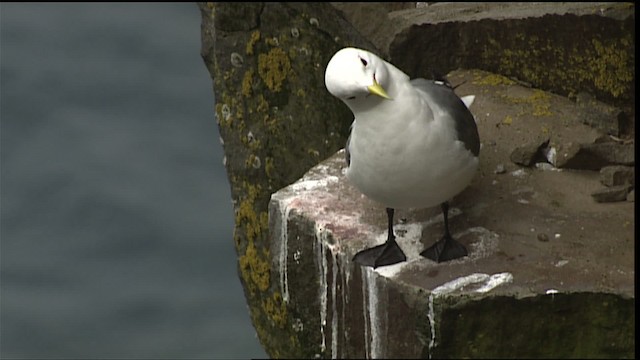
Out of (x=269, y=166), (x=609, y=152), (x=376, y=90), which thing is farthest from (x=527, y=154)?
(x=269, y=166)

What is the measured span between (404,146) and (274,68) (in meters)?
2.12

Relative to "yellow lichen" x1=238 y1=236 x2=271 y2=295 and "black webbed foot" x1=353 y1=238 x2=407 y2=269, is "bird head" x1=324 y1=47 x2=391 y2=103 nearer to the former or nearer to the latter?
"black webbed foot" x1=353 y1=238 x2=407 y2=269

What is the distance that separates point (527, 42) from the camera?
4199 millimetres

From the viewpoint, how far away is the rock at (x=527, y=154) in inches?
146

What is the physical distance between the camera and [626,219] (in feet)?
11.1

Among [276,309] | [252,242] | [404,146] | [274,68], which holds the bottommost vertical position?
[276,309]

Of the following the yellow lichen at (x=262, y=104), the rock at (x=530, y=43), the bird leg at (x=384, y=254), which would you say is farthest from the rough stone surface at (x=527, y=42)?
the bird leg at (x=384, y=254)

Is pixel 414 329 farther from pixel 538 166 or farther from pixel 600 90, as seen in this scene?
pixel 600 90

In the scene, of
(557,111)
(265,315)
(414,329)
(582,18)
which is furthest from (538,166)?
(265,315)

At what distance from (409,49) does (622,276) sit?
156 centimetres

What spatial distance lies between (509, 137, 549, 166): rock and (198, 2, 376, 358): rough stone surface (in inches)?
50.7

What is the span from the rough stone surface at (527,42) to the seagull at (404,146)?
0.88 m

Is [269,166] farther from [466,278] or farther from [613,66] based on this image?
[466,278]

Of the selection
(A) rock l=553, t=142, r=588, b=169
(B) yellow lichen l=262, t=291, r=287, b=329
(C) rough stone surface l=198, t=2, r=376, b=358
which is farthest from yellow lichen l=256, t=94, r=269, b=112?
(A) rock l=553, t=142, r=588, b=169
